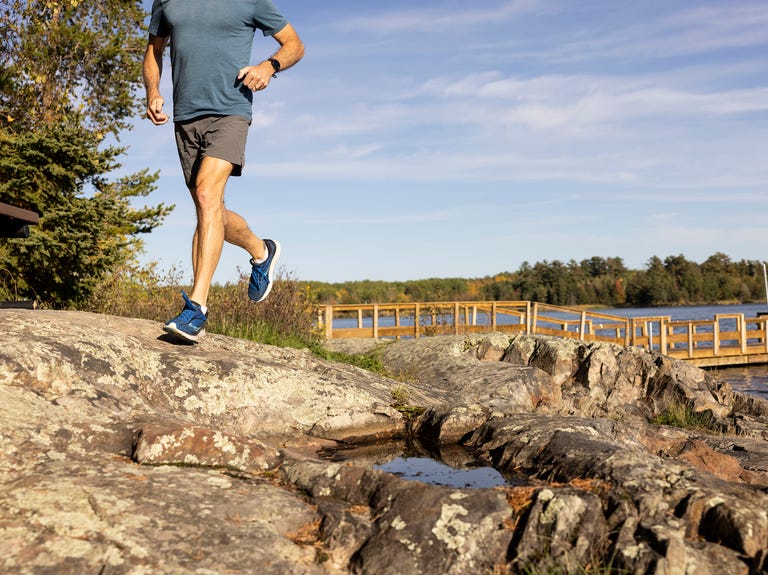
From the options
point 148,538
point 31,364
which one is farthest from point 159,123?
point 148,538

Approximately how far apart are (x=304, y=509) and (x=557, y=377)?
8760 millimetres

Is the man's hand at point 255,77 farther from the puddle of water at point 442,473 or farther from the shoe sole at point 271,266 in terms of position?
the puddle of water at point 442,473

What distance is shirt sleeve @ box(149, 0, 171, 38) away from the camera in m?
4.28

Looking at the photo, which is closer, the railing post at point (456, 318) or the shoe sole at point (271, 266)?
the shoe sole at point (271, 266)

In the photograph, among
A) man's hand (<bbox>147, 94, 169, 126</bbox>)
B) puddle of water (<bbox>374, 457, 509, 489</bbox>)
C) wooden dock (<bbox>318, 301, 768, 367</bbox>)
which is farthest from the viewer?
wooden dock (<bbox>318, 301, 768, 367</bbox>)

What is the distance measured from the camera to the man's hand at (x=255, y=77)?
404cm

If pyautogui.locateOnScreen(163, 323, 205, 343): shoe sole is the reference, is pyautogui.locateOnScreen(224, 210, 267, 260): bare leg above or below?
above

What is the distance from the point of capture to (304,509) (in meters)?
2.56

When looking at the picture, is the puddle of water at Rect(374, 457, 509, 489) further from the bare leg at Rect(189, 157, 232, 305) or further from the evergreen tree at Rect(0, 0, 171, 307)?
the evergreen tree at Rect(0, 0, 171, 307)

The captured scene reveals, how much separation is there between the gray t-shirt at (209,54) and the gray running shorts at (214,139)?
0.05m

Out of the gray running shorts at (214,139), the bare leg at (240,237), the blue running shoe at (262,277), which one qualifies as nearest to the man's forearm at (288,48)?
the gray running shorts at (214,139)

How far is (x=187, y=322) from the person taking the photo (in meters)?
4.12

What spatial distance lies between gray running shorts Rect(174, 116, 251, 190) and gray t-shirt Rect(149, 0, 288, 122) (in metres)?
0.05

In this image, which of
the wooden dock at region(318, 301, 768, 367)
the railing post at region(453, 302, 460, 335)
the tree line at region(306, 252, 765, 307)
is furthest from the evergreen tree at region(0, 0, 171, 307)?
the tree line at region(306, 252, 765, 307)
